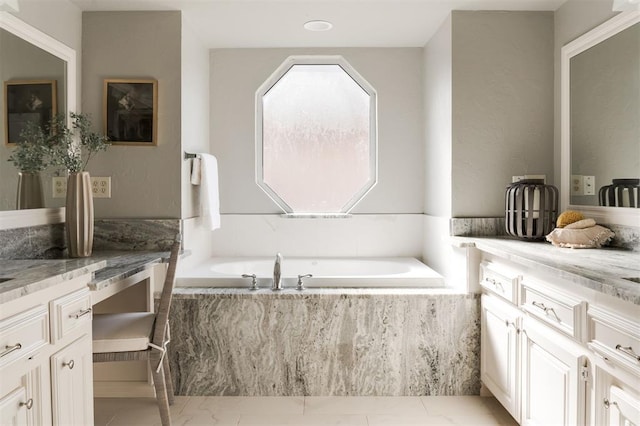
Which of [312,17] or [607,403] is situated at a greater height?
[312,17]

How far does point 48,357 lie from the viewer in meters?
1.52

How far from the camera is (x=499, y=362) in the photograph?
2.31 m

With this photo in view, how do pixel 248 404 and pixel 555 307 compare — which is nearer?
pixel 555 307

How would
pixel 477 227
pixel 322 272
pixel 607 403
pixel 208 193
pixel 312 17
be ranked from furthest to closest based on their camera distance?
pixel 322 272
pixel 208 193
pixel 312 17
pixel 477 227
pixel 607 403

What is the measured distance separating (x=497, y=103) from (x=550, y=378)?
5.21ft

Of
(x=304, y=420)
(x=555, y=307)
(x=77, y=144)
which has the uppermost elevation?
(x=77, y=144)

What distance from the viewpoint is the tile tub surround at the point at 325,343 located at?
255 centimetres

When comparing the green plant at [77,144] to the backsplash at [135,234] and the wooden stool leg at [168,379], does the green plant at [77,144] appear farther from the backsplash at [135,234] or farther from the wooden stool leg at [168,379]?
the wooden stool leg at [168,379]

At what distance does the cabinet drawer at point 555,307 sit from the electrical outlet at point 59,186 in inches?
89.7

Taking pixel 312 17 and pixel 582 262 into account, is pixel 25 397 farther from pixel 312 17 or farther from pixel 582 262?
pixel 312 17

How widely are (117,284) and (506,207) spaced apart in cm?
200

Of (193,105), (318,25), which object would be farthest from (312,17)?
(193,105)

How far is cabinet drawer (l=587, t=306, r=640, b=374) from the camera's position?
1.30 m

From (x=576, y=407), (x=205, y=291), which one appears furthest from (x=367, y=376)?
(x=576, y=407)
